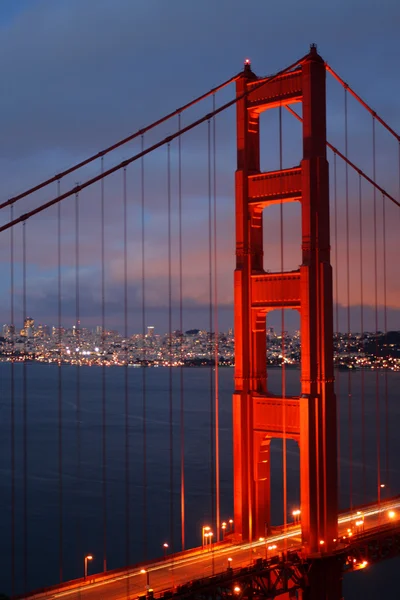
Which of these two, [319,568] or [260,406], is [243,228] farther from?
[319,568]

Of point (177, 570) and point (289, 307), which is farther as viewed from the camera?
point (289, 307)

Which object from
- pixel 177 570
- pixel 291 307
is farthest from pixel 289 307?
pixel 177 570

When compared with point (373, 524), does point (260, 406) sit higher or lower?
higher

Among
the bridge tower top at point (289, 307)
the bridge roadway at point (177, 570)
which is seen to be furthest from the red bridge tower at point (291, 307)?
the bridge roadway at point (177, 570)

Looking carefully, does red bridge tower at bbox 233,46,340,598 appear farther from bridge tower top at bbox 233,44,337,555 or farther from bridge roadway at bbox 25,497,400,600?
bridge roadway at bbox 25,497,400,600

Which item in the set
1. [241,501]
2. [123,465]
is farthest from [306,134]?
[123,465]

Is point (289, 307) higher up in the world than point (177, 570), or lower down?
higher up

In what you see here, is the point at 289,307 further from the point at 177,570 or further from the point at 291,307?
the point at 177,570
